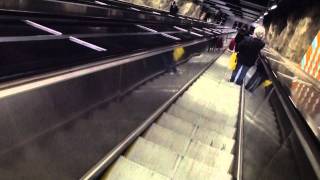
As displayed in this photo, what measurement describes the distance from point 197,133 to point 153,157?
1.28m

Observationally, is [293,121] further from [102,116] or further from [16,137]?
[16,137]

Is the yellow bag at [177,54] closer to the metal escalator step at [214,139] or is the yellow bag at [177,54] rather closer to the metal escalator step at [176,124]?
the metal escalator step at [176,124]

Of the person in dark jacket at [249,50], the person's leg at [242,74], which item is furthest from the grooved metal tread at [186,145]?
the person's leg at [242,74]

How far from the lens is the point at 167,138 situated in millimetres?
4113

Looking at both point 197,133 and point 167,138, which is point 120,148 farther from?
point 197,133

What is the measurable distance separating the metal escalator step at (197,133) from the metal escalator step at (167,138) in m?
0.18

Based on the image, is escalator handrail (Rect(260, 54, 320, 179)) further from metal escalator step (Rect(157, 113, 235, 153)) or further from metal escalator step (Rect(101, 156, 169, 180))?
metal escalator step (Rect(101, 156, 169, 180))

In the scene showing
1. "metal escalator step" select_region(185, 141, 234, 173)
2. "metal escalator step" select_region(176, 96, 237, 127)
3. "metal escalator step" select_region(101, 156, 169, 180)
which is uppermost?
"metal escalator step" select_region(101, 156, 169, 180)

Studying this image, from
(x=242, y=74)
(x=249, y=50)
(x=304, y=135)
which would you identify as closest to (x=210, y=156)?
(x=304, y=135)

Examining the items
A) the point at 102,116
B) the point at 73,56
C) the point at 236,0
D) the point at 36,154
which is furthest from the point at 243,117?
the point at 236,0

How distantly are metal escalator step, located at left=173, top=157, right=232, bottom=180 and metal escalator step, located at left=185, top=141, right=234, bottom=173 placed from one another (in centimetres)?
23

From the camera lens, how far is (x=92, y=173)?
283 cm

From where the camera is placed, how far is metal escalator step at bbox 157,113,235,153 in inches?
173

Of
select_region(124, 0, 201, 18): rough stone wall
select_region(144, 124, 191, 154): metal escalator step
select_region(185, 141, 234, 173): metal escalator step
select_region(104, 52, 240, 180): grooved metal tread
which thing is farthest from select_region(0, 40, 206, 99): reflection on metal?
select_region(124, 0, 201, 18): rough stone wall
